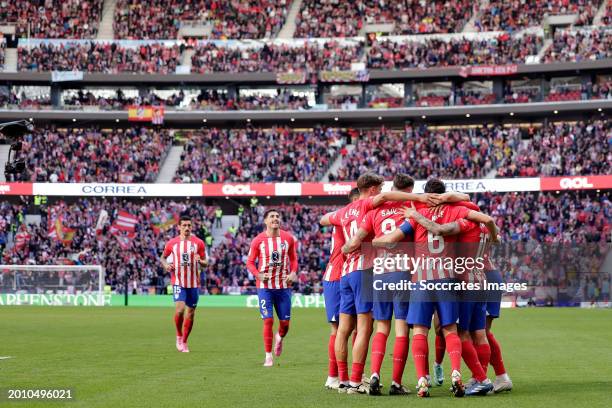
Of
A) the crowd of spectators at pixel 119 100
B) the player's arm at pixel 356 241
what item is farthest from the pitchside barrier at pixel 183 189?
the player's arm at pixel 356 241

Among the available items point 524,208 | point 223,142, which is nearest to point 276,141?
point 223,142

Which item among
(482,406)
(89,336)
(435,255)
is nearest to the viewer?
(482,406)

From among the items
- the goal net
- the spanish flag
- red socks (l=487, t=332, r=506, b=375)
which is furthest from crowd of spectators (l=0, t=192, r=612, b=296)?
red socks (l=487, t=332, r=506, b=375)

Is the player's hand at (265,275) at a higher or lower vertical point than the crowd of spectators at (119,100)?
lower

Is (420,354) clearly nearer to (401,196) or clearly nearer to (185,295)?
(401,196)

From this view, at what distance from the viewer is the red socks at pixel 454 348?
10.5 meters

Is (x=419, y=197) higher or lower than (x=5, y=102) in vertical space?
lower

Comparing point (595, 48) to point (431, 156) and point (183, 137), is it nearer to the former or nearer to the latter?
point (431, 156)

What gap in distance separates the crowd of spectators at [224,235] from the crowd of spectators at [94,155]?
1.98 metres

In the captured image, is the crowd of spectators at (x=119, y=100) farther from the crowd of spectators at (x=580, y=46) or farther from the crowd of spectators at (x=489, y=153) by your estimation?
the crowd of spectators at (x=580, y=46)

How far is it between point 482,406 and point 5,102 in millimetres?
59756

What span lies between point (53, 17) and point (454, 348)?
65167 millimetres

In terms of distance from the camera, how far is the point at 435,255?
10664 mm

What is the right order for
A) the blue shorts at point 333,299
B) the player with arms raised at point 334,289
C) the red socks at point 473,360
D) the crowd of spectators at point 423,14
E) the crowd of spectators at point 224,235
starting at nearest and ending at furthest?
1. the red socks at point 473,360
2. the player with arms raised at point 334,289
3. the blue shorts at point 333,299
4. the crowd of spectators at point 224,235
5. the crowd of spectators at point 423,14
